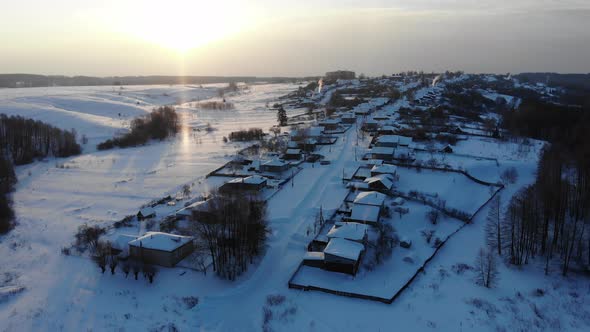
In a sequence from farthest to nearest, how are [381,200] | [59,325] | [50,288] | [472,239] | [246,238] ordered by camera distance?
[381,200], [472,239], [246,238], [50,288], [59,325]

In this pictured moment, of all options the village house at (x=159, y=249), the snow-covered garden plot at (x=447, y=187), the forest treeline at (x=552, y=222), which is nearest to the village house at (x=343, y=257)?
the village house at (x=159, y=249)

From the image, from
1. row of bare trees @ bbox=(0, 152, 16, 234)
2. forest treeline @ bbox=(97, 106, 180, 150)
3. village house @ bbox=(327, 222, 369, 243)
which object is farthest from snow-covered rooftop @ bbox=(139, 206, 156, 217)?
forest treeline @ bbox=(97, 106, 180, 150)

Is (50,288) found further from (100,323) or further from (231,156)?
(231,156)

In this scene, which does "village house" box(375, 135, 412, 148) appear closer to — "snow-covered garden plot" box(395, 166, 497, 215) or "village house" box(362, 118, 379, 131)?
"snow-covered garden plot" box(395, 166, 497, 215)

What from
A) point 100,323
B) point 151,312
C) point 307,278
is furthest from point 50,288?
point 307,278

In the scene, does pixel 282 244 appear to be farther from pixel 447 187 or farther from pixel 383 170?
pixel 447 187

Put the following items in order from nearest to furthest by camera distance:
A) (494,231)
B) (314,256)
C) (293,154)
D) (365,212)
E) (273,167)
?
(314,256)
(494,231)
(365,212)
(273,167)
(293,154)

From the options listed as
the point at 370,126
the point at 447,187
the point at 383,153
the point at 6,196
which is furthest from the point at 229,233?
the point at 370,126
